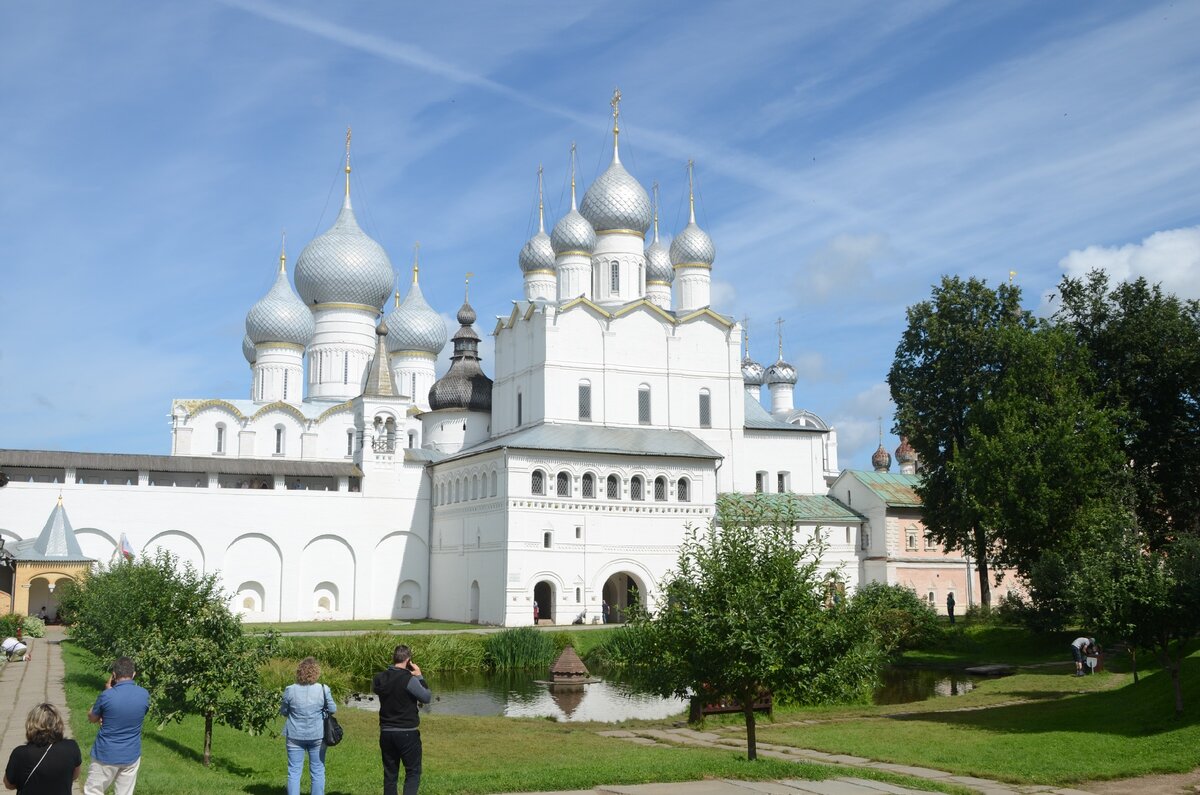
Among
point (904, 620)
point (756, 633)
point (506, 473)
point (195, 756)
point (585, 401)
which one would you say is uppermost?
point (585, 401)

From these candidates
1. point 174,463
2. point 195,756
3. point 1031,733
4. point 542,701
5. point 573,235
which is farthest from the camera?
point 573,235

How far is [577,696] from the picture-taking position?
25062 mm

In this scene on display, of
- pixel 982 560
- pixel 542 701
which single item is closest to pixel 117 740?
pixel 542 701

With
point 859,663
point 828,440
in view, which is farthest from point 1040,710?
point 828,440

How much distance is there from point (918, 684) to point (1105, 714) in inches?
364

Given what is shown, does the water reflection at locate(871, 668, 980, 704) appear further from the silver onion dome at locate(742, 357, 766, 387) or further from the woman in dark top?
A: the silver onion dome at locate(742, 357, 766, 387)

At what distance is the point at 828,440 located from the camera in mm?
64125

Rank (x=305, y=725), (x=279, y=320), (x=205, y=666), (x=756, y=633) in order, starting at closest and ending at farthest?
(x=305, y=725)
(x=756, y=633)
(x=205, y=666)
(x=279, y=320)

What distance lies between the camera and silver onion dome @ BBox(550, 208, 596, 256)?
45594 mm

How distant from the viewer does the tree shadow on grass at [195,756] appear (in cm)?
1312

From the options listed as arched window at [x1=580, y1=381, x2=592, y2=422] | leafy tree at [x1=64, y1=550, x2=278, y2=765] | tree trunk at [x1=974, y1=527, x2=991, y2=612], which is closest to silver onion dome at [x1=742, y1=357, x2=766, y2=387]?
arched window at [x1=580, y1=381, x2=592, y2=422]

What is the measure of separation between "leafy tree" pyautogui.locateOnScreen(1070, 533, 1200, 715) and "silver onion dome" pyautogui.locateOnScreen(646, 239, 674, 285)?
33352 millimetres

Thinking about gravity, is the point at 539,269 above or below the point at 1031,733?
above

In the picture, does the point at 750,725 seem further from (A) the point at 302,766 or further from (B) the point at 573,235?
(B) the point at 573,235
